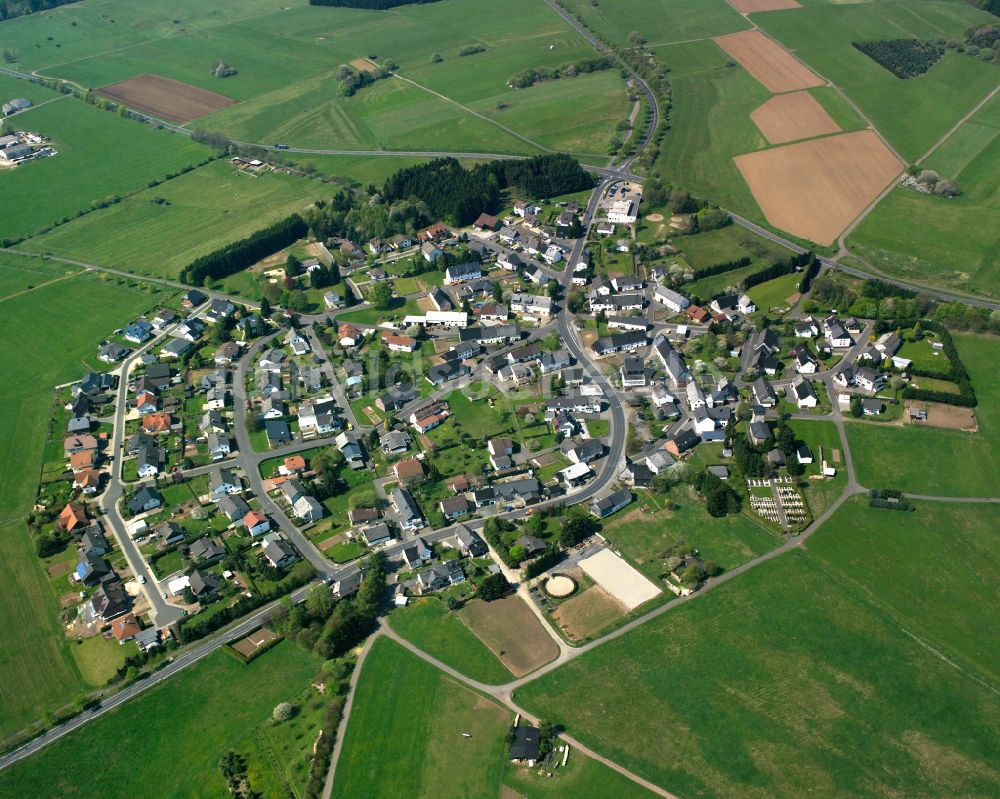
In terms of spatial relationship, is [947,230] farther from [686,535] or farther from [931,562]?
[686,535]

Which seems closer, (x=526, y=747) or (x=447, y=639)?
(x=526, y=747)

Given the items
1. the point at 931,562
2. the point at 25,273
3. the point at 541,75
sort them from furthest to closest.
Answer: the point at 541,75, the point at 25,273, the point at 931,562

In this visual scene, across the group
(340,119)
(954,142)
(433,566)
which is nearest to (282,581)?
(433,566)

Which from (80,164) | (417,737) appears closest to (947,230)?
(417,737)

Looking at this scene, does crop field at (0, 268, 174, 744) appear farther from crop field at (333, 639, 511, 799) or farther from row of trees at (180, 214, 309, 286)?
crop field at (333, 639, 511, 799)

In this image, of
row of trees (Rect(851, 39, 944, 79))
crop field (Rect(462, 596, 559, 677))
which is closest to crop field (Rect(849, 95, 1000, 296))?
row of trees (Rect(851, 39, 944, 79))

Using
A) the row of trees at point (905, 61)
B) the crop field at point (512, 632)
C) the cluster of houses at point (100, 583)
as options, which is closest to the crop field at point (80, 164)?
the cluster of houses at point (100, 583)
